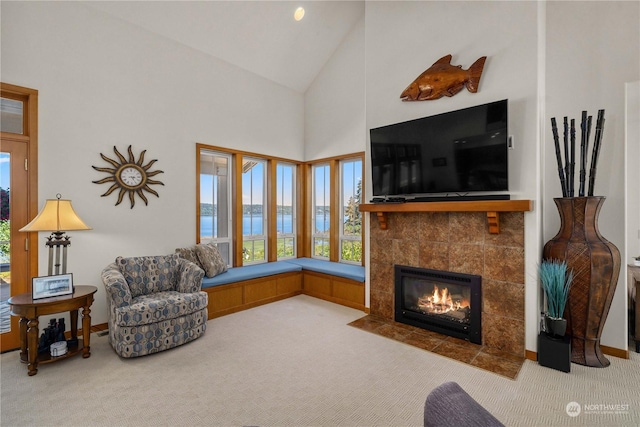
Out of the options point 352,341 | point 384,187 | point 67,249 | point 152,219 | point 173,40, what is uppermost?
point 173,40

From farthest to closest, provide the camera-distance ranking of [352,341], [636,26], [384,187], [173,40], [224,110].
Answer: [224,110] < [173,40] < [384,187] < [352,341] < [636,26]

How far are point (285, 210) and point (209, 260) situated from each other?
6.05ft

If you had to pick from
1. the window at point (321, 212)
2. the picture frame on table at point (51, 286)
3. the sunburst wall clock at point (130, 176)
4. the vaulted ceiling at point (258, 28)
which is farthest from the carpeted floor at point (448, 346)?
the vaulted ceiling at point (258, 28)

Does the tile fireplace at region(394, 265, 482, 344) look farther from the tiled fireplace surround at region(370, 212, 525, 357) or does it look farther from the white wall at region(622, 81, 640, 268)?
the white wall at region(622, 81, 640, 268)

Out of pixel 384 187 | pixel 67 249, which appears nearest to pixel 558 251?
pixel 384 187

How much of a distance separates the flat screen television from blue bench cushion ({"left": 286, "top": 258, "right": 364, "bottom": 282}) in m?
1.21

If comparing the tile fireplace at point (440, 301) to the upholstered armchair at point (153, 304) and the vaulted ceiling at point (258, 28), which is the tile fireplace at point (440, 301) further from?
the vaulted ceiling at point (258, 28)

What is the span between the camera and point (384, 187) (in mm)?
3811

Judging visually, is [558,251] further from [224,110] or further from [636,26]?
[224,110]

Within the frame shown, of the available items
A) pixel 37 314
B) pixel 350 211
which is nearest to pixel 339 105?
pixel 350 211

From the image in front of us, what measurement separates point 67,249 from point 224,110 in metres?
2.68

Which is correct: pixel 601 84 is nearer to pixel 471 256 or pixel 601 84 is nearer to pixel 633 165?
pixel 633 165

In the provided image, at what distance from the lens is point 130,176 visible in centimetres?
381

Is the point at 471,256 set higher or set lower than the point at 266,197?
lower
